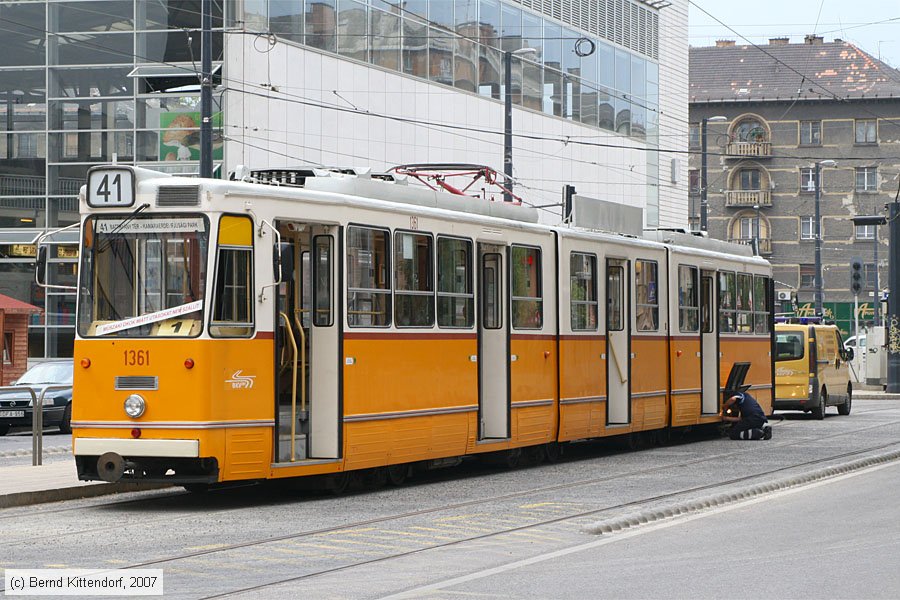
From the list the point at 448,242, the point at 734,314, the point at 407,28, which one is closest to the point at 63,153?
the point at 407,28

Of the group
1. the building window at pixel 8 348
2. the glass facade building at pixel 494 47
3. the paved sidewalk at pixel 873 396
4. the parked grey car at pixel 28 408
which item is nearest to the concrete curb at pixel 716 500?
the parked grey car at pixel 28 408

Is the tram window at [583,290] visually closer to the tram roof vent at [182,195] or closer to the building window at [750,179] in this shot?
the tram roof vent at [182,195]

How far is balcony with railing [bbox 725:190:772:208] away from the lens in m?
84.6

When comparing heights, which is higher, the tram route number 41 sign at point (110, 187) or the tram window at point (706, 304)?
the tram route number 41 sign at point (110, 187)

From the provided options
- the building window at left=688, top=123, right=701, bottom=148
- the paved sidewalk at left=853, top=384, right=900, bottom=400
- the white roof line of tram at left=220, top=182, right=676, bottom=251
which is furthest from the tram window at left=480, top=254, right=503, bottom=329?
the building window at left=688, top=123, right=701, bottom=148

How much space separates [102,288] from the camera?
13.7 m

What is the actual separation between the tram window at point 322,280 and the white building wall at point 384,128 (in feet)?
65.7

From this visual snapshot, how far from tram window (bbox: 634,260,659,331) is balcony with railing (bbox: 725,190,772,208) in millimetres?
64239

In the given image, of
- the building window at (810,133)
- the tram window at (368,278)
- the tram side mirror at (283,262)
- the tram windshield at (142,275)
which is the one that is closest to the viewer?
the tram windshield at (142,275)

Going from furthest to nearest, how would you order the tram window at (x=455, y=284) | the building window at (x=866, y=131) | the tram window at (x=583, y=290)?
the building window at (x=866, y=131) → the tram window at (x=583, y=290) → the tram window at (x=455, y=284)

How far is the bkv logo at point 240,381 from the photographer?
13.4 m

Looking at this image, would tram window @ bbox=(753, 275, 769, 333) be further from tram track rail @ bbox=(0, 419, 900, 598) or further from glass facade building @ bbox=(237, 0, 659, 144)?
glass facade building @ bbox=(237, 0, 659, 144)

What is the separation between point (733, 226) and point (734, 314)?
61.5m

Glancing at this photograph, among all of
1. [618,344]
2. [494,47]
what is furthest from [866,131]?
[618,344]
